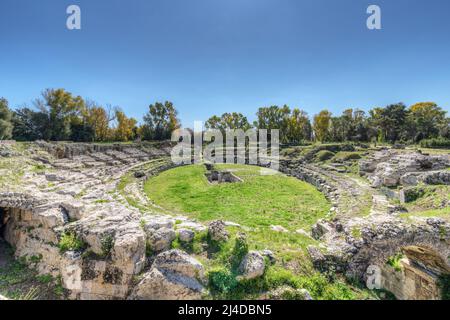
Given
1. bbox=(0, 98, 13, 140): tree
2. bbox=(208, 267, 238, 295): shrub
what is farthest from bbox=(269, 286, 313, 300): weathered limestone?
bbox=(0, 98, 13, 140): tree

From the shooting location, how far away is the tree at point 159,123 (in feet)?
170

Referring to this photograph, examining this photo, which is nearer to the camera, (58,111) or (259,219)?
(259,219)

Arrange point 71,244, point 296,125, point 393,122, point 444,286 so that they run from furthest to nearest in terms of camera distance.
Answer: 1. point 296,125
2. point 393,122
3. point 444,286
4. point 71,244

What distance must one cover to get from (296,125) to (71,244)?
52719 mm

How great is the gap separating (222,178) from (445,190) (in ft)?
54.3

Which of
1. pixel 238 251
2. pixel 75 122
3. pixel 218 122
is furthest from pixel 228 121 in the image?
pixel 238 251

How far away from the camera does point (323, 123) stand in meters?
54.3

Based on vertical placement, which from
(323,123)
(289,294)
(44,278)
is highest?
(323,123)

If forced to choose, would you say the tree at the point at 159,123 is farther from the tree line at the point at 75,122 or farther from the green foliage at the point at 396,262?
the green foliage at the point at 396,262

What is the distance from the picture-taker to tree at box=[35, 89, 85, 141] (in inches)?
1384

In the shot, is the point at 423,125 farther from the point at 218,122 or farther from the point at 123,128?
the point at 123,128

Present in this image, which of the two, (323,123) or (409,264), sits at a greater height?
(323,123)

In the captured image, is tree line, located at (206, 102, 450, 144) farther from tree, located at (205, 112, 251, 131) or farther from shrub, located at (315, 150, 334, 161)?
shrub, located at (315, 150, 334, 161)
